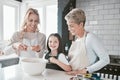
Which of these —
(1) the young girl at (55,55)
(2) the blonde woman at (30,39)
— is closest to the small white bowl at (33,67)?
(1) the young girl at (55,55)

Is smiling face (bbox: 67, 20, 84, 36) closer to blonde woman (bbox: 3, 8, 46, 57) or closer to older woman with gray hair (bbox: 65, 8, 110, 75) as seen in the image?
older woman with gray hair (bbox: 65, 8, 110, 75)

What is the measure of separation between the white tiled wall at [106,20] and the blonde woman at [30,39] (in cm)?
159

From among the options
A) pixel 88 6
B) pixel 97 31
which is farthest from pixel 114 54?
pixel 88 6

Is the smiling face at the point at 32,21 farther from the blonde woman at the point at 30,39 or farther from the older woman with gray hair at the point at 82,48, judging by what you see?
the older woman with gray hair at the point at 82,48

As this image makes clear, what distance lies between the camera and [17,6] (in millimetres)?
3652

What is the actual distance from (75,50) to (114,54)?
1653 millimetres

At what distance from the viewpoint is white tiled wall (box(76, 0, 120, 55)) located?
279 cm

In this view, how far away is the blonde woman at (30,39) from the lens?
59.3 inches

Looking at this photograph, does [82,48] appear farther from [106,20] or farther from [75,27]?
[106,20]

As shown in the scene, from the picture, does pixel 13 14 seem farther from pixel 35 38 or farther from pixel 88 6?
pixel 35 38

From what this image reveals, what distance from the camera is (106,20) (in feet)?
9.46

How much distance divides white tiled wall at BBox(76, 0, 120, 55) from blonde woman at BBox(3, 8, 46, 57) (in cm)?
159

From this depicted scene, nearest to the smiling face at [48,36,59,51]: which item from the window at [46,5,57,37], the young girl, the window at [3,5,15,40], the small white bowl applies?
the young girl

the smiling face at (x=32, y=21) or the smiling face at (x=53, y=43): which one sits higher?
the smiling face at (x=32, y=21)
